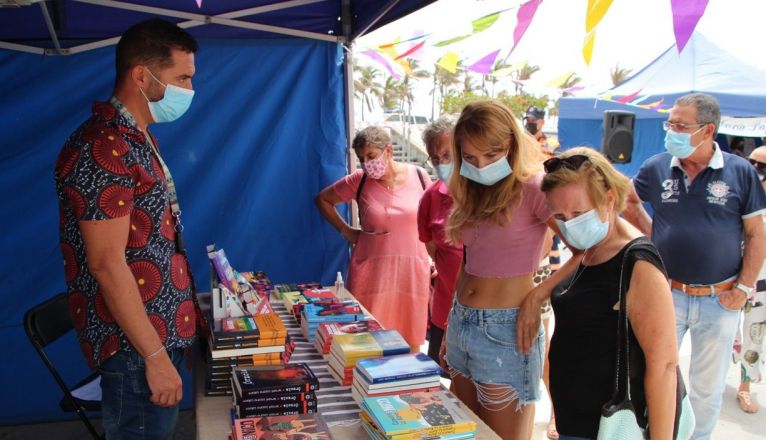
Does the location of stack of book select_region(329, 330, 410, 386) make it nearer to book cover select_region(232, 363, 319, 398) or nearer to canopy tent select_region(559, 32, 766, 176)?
book cover select_region(232, 363, 319, 398)

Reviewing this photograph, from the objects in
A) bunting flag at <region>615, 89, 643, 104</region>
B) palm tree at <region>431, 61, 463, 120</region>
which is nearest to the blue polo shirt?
bunting flag at <region>615, 89, 643, 104</region>

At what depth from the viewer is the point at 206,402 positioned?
2.03 metres

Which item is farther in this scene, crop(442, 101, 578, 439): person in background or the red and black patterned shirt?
crop(442, 101, 578, 439): person in background

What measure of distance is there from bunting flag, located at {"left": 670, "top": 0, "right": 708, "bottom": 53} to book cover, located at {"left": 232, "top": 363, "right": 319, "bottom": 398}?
1.56 meters

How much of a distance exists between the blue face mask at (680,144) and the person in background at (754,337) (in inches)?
42.2

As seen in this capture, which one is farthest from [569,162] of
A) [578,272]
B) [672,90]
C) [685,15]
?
[672,90]

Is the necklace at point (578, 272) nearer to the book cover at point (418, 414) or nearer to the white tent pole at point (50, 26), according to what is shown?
the book cover at point (418, 414)

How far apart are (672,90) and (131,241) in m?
10.4

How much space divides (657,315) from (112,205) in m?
1.47

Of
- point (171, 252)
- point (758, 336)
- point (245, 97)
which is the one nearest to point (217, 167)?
point (245, 97)

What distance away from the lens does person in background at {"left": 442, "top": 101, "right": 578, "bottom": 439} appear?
208 centimetres

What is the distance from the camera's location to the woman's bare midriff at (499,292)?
7.02 feet

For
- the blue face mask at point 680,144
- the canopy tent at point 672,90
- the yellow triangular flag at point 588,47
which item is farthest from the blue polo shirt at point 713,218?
the canopy tent at point 672,90

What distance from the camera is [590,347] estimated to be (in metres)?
1.79
